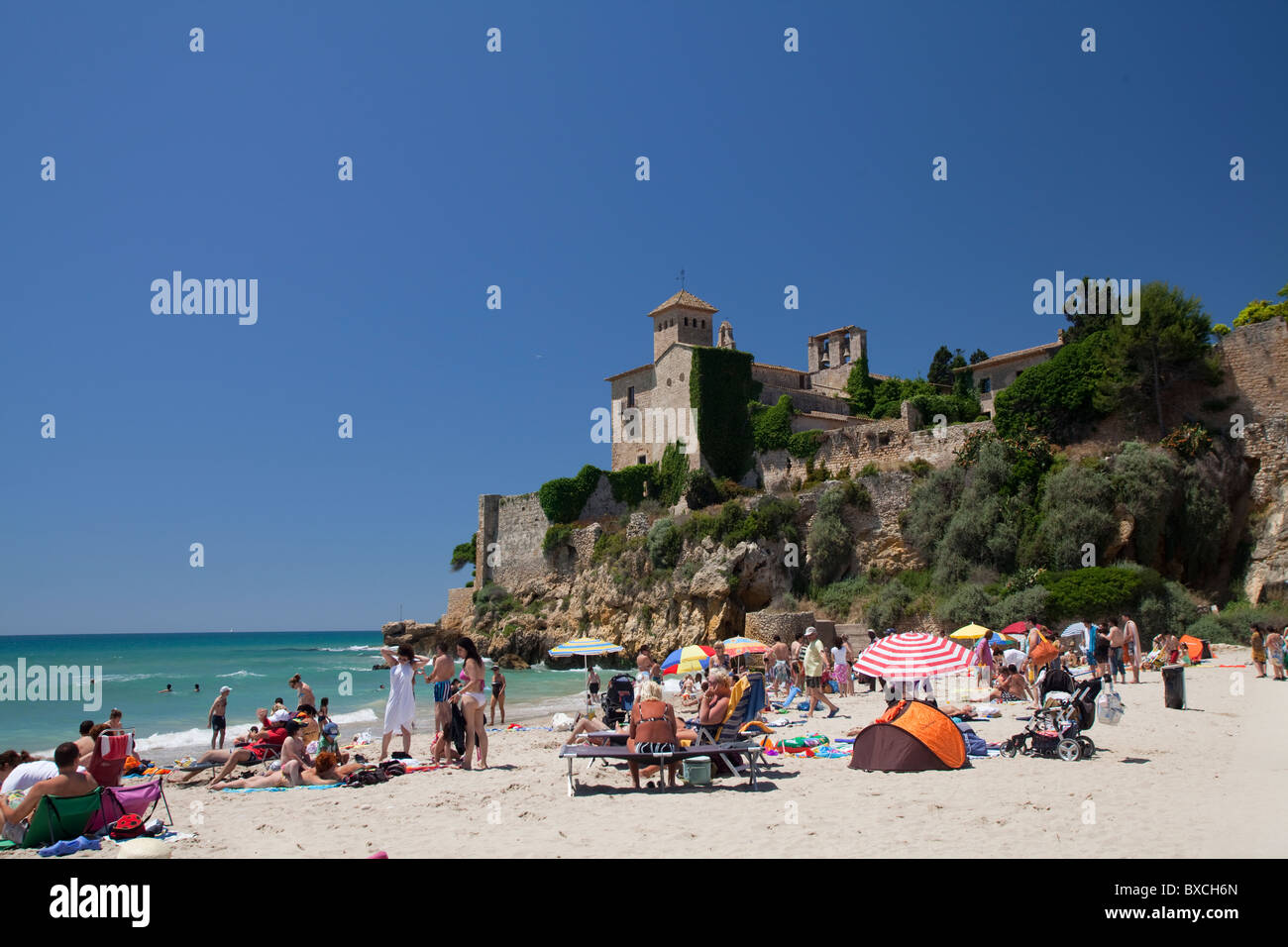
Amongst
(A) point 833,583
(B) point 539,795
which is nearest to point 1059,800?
(B) point 539,795

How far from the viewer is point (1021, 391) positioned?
1091 inches

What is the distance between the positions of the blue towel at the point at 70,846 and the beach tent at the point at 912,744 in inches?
277

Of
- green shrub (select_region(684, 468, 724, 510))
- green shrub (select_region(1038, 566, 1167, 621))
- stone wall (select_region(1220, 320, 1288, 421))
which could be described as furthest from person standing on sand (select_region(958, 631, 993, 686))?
green shrub (select_region(684, 468, 724, 510))

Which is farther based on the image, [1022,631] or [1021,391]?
[1021,391]

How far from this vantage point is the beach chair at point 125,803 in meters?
6.70

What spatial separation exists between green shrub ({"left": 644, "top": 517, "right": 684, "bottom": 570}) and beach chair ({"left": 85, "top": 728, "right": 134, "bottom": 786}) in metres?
26.3

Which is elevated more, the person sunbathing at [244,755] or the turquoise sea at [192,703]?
the person sunbathing at [244,755]

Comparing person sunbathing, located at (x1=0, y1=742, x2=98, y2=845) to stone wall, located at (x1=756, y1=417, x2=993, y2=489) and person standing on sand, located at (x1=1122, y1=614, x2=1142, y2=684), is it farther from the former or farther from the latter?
stone wall, located at (x1=756, y1=417, x2=993, y2=489)

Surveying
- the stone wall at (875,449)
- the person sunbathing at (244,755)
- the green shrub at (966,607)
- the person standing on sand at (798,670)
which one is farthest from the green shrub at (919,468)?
the person sunbathing at (244,755)

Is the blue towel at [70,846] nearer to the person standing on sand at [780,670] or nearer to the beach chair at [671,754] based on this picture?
the beach chair at [671,754]

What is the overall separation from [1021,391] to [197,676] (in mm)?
42776
